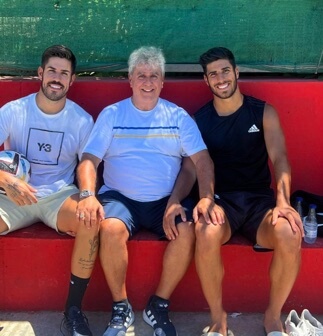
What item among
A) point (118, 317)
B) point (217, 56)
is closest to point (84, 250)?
point (118, 317)

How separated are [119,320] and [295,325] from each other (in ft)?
3.54

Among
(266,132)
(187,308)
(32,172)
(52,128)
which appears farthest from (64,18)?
(187,308)

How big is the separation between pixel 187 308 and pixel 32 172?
140 centimetres

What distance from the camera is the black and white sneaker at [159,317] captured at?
11.1ft

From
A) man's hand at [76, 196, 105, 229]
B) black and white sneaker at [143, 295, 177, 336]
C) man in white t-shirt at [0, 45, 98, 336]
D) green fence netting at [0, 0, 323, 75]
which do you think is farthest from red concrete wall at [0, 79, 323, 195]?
black and white sneaker at [143, 295, 177, 336]

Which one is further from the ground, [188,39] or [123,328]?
[188,39]

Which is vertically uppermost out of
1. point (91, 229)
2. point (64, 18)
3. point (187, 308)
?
point (64, 18)

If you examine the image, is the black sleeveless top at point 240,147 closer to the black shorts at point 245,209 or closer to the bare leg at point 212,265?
the black shorts at point 245,209

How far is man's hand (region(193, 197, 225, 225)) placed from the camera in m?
3.36

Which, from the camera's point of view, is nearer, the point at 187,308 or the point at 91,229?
the point at 91,229

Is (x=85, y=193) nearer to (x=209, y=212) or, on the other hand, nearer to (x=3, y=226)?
(x=3, y=226)

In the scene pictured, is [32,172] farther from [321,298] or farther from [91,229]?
[321,298]

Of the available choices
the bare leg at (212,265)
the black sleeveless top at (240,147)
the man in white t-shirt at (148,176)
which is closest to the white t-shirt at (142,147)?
the man in white t-shirt at (148,176)

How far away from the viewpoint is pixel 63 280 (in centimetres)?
375
